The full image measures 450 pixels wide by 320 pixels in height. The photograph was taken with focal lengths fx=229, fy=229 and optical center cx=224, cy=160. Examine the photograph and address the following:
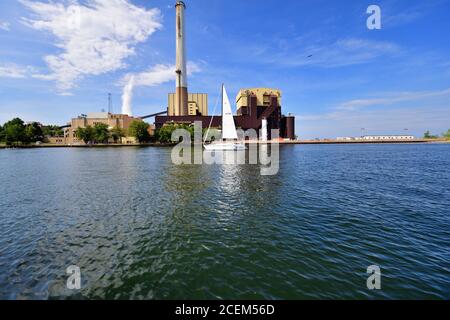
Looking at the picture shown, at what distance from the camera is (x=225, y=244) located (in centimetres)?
1334

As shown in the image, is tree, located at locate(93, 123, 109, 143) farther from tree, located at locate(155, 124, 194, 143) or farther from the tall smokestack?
the tall smokestack

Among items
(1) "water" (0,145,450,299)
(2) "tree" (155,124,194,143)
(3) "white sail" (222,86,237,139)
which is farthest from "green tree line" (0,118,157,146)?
(1) "water" (0,145,450,299)

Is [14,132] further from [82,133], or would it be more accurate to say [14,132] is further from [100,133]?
[100,133]

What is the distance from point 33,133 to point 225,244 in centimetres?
21806

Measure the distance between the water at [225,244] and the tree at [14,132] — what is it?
183 metres

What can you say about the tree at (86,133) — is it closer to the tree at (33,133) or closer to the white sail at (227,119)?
the tree at (33,133)

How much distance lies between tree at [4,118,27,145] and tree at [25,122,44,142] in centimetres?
285

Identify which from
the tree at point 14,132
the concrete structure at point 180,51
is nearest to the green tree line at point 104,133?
the tree at point 14,132

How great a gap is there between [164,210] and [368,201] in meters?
19.3

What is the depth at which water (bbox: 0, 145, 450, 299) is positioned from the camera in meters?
9.55

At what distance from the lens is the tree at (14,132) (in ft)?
518

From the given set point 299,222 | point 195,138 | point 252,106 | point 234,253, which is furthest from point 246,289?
point 252,106

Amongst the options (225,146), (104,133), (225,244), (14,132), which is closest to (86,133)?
(104,133)

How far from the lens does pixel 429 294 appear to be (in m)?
9.20
